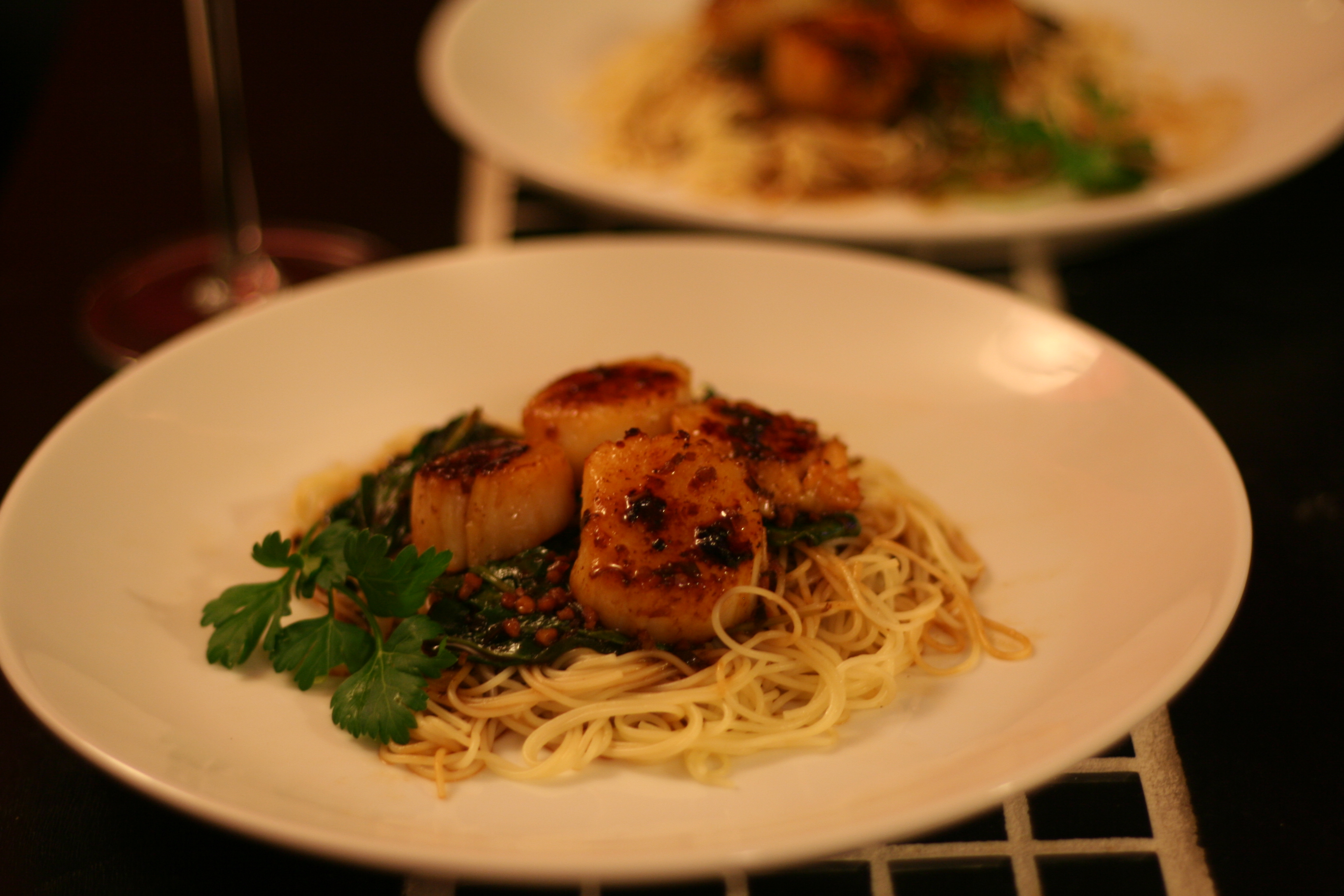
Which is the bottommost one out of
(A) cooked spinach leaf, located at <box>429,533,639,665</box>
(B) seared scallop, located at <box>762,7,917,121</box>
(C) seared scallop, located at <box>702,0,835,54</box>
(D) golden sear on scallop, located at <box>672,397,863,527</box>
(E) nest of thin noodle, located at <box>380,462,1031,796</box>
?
(E) nest of thin noodle, located at <box>380,462,1031,796</box>

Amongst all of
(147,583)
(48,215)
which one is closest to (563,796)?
(147,583)

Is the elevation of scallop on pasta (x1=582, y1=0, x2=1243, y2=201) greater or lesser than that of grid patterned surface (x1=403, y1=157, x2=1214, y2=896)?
greater

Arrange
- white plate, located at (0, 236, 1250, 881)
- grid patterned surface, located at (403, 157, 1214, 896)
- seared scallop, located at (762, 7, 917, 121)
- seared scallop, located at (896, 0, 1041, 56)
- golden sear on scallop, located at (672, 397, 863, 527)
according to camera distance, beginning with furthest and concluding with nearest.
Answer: seared scallop, located at (896, 0, 1041, 56) → seared scallop, located at (762, 7, 917, 121) → golden sear on scallop, located at (672, 397, 863, 527) → grid patterned surface, located at (403, 157, 1214, 896) → white plate, located at (0, 236, 1250, 881)

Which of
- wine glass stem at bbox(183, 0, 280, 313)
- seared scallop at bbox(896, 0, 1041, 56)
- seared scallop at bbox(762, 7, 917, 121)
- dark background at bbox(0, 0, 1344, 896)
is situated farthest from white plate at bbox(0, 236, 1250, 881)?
seared scallop at bbox(896, 0, 1041, 56)

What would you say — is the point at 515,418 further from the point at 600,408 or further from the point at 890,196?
the point at 890,196

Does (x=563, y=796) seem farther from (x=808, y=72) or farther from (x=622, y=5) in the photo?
(x=622, y=5)

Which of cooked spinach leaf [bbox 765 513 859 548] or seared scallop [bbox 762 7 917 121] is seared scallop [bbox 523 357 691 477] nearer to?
cooked spinach leaf [bbox 765 513 859 548]

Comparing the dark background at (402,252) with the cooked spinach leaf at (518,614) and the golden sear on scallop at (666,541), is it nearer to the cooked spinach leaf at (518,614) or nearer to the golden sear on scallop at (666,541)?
the cooked spinach leaf at (518,614)

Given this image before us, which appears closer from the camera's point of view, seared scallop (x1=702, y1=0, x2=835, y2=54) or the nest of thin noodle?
the nest of thin noodle

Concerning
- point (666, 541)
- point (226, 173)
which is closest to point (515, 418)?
point (666, 541)
